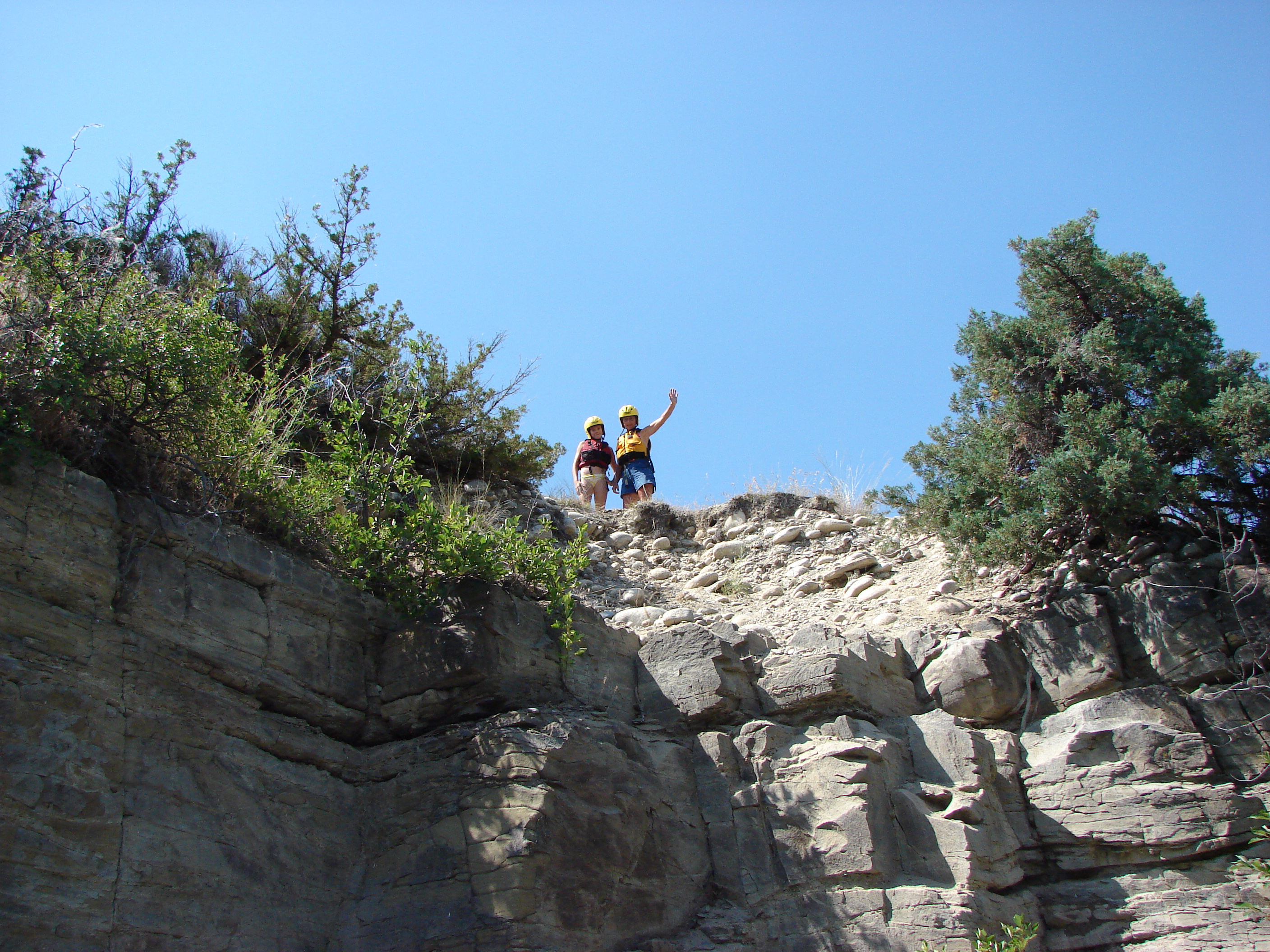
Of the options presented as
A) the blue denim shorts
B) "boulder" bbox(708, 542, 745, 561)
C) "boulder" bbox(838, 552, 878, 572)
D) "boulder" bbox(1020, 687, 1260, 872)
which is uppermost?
the blue denim shorts

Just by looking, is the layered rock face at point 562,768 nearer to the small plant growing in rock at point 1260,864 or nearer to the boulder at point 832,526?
the small plant growing in rock at point 1260,864

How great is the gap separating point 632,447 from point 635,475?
1.32 feet

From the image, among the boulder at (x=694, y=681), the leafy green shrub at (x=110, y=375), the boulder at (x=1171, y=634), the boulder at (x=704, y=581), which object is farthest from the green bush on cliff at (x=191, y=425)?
the boulder at (x=1171, y=634)

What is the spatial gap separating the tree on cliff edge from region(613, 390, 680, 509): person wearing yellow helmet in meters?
4.22

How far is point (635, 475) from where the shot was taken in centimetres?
1277

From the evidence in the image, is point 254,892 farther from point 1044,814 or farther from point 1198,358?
point 1198,358

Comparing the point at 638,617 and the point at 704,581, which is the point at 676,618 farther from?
the point at 704,581

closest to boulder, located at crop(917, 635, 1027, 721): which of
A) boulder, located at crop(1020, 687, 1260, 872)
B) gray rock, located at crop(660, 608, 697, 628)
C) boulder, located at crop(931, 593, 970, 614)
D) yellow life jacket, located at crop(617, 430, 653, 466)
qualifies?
boulder, located at crop(1020, 687, 1260, 872)

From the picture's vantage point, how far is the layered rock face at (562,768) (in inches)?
195

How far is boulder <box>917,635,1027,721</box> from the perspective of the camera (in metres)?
6.96

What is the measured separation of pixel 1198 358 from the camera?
7.91 m

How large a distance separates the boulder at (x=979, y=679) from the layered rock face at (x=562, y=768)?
19 mm

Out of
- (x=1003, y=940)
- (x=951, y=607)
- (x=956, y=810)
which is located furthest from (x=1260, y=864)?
(x=951, y=607)

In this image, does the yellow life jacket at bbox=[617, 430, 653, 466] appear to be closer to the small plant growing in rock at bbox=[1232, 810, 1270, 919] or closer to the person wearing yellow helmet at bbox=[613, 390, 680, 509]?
the person wearing yellow helmet at bbox=[613, 390, 680, 509]
